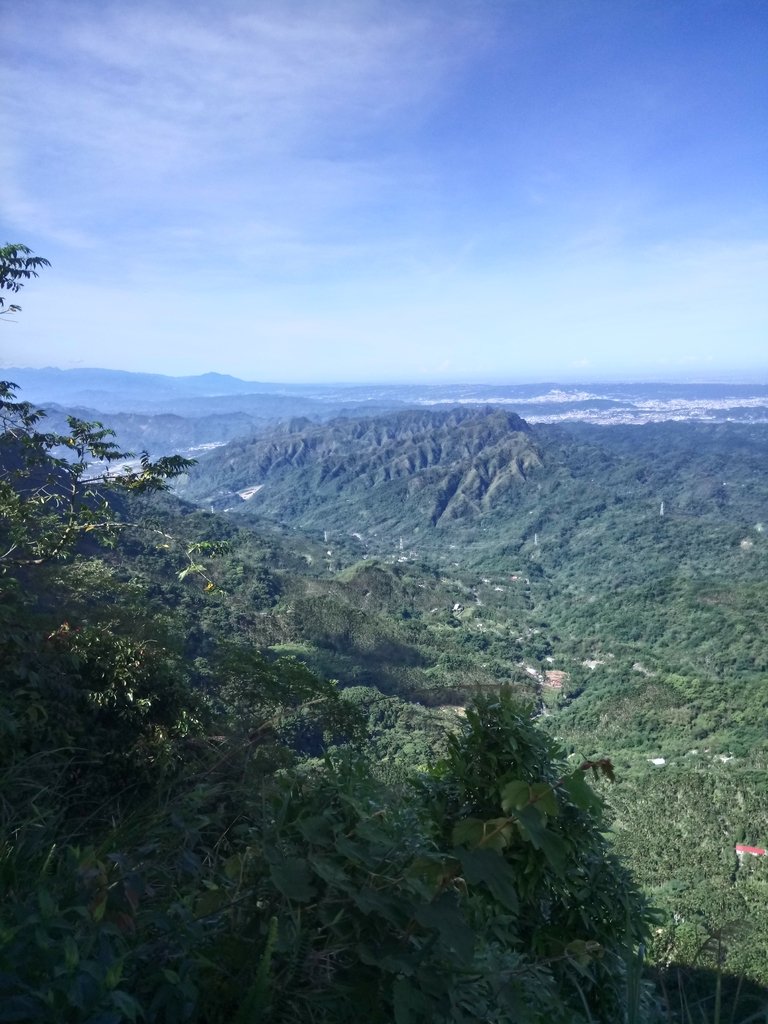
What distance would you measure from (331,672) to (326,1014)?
46018 millimetres

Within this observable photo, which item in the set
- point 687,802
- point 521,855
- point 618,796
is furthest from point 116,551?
point 521,855

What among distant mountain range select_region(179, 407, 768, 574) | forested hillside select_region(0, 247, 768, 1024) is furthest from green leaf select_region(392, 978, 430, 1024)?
distant mountain range select_region(179, 407, 768, 574)

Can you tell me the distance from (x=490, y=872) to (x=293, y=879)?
513 millimetres

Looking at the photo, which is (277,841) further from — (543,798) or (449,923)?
(543,798)

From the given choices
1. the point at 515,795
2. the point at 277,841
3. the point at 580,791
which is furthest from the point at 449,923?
the point at 580,791

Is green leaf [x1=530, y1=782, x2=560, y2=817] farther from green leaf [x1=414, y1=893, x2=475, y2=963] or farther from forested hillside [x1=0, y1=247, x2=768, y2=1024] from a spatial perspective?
green leaf [x1=414, y1=893, x2=475, y2=963]

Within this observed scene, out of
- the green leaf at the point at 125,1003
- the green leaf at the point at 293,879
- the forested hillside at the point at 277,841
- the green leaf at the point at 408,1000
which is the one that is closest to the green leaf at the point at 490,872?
the forested hillside at the point at 277,841

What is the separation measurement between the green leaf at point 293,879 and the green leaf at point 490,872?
406 millimetres

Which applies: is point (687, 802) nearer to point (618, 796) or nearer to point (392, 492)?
point (618, 796)

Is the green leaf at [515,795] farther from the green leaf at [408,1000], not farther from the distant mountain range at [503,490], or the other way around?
the distant mountain range at [503,490]

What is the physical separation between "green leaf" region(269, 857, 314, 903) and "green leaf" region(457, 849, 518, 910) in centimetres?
41

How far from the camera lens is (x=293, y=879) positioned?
1.60 metres

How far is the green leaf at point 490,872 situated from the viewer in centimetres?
144

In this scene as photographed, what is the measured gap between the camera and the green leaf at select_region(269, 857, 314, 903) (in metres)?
1.55
